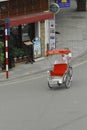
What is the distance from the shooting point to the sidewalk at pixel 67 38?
24125mm

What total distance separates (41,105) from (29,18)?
8.14m

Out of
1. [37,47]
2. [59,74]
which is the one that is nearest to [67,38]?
[37,47]

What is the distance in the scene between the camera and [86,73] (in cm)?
2334

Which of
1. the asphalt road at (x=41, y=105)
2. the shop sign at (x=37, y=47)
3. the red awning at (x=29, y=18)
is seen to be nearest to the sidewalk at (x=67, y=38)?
the shop sign at (x=37, y=47)

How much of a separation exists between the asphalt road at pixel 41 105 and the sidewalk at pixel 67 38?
1.20 meters

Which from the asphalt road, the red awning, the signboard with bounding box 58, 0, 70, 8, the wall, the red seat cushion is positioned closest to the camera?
the asphalt road

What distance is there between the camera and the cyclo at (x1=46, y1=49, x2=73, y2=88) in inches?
783

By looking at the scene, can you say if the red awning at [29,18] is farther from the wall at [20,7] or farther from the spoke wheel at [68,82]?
the spoke wheel at [68,82]

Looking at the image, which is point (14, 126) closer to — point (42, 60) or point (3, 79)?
point (3, 79)

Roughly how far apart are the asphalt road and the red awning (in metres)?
2.75

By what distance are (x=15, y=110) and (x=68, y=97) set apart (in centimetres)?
257

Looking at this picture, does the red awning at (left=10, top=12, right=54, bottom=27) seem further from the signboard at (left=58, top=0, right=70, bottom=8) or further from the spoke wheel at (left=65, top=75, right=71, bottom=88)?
the spoke wheel at (left=65, top=75, right=71, bottom=88)

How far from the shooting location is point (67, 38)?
32.1 metres

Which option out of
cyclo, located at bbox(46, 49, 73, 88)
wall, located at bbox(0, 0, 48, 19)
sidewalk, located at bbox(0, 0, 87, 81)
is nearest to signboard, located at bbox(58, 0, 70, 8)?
sidewalk, located at bbox(0, 0, 87, 81)
